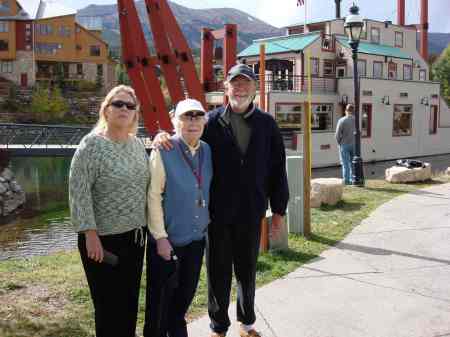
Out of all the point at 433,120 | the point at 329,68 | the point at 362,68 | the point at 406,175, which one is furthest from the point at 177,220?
the point at 433,120

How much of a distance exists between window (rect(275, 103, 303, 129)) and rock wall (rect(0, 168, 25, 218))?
9.93 meters

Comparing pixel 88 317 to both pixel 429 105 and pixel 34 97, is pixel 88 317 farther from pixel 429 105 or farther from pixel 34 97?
pixel 34 97

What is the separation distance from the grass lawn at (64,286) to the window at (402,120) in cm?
1805

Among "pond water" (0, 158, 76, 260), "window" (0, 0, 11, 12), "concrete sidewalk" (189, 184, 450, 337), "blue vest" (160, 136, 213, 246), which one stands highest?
"window" (0, 0, 11, 12)

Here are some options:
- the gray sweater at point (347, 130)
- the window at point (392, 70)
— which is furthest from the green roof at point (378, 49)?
the gray sweater at point (347, 130)

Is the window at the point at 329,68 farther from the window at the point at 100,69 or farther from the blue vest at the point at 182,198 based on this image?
the window at the point at 100,69

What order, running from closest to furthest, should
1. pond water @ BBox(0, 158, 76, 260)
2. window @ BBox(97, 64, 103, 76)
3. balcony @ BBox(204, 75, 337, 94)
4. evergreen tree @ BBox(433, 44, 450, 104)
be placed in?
pond water @ BBox(0, 158, 76, 260), balcony @ BBox(204, 75, 337, 94), window @ BBox(97, 64, 103, 76), evergreen tree @ BBox(433, 44, 450, 104)

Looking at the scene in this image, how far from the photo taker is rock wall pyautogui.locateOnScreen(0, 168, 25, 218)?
1527cm

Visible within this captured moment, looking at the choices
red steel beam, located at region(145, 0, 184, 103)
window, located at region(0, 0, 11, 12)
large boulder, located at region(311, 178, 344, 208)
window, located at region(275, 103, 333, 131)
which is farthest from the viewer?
window, located at region(0, 0, 11, 12)

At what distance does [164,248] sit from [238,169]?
70cm

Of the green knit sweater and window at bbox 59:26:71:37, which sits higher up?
window at bbox 59:26:71:37

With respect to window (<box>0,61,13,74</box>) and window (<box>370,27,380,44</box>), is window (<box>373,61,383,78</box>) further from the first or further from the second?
window (<box>0,61,13,74</box>)

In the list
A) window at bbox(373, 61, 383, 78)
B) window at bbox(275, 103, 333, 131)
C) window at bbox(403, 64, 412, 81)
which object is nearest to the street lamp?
window at bbox(275, 103, 333, 131)

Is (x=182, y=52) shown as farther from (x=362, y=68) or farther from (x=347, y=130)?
(x=362, y=68)
